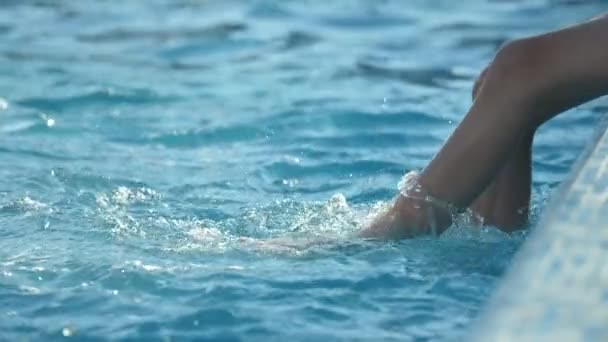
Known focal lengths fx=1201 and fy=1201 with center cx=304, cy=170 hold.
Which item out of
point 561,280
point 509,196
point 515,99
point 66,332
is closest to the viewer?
point 561,280

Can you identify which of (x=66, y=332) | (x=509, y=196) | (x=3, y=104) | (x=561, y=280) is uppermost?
(x=561, y=280)

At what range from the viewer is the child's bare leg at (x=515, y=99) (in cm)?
299

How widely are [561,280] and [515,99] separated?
1.16m

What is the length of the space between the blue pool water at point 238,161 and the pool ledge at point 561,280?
67 centimetres

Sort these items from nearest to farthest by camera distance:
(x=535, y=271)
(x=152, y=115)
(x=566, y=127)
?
1. (x=535, y=271)
2. (x=566, y=127)
3. (x=152, y=115)

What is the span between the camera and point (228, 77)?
21.2 ft

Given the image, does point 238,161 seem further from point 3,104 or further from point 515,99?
point 515,99

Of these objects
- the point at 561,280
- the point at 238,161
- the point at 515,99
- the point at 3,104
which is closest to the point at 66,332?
the point at 515,99

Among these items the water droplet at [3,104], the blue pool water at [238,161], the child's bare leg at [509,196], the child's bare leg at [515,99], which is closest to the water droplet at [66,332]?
the blue pool water at [238,161]

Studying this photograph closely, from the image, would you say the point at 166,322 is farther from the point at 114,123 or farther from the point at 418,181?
the point at 114,123

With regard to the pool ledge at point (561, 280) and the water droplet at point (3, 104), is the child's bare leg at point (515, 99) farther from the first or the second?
the water droplet at point (3, 104)

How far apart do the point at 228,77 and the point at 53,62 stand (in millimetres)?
1044

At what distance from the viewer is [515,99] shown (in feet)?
10.1

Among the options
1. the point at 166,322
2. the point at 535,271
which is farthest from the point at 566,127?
the point at 535,271
